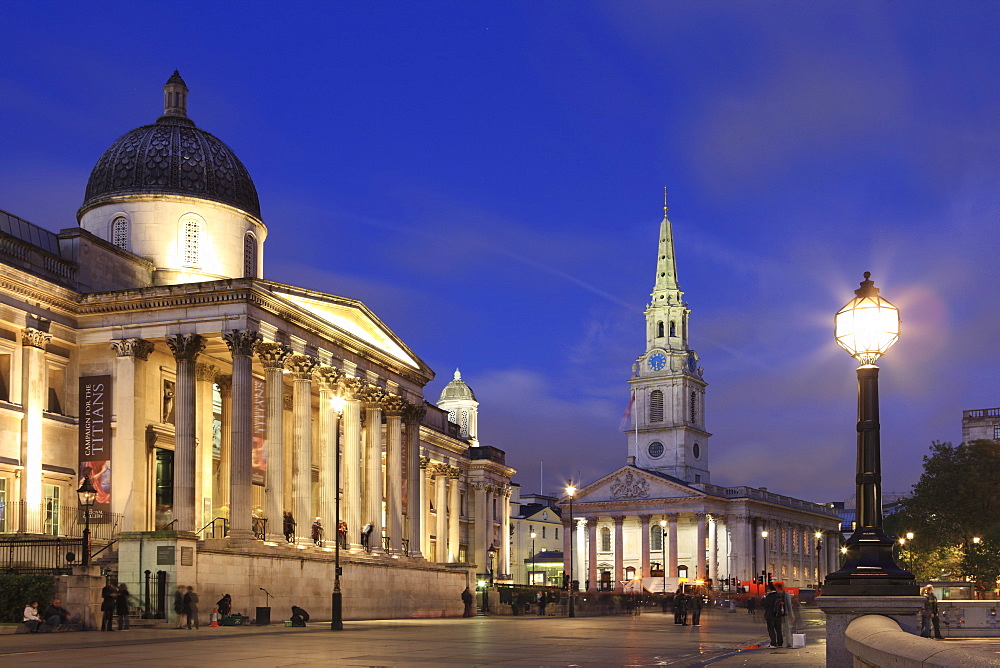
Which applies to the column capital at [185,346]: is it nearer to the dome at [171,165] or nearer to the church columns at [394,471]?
the dome at [171,165]

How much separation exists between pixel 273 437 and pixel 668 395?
119089 mm

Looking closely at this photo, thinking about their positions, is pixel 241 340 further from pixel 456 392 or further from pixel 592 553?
pixel 592 553

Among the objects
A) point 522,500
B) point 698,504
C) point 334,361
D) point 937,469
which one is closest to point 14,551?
point 334,361

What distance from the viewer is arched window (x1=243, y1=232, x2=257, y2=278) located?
2127 inches

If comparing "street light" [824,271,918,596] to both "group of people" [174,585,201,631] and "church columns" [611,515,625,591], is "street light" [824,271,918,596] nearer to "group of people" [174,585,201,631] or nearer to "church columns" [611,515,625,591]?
"group of people" [174,585,201,631]

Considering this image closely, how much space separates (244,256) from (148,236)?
15.6 ft

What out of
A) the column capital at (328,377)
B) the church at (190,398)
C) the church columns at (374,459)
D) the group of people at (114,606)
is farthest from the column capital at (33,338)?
the church columns at (374,459)

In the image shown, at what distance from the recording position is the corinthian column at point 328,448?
5016cm

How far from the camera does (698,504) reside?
142 metres

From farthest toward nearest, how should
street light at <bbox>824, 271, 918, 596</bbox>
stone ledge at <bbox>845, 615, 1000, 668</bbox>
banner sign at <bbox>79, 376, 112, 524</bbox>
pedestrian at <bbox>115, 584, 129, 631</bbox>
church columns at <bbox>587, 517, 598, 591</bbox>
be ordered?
1. church columns at <bbox>587, 517, 598, 591</bbox>
2. banner sign at <bbox>79, 376, 112, 524</bbox>
3. pedestrian at <bbox>115, 584, 129, 631</bbox>
4. street light at <bbox>824, 271, 918, 596</bbox>
5. stone ledge at <bbox>845, 615, 1000, 668</bbox>

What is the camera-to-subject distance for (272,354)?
1793 inches

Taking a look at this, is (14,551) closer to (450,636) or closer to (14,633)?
(14,633)

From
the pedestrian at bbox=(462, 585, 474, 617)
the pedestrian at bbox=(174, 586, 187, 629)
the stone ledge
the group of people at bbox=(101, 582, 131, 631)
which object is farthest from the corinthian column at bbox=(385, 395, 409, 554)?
the stone ledge

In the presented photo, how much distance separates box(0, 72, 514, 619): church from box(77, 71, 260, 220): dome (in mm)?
87
